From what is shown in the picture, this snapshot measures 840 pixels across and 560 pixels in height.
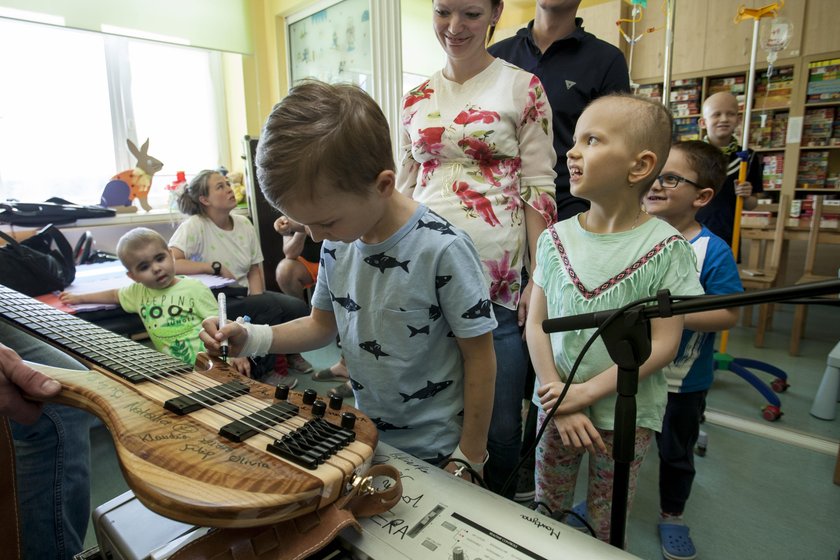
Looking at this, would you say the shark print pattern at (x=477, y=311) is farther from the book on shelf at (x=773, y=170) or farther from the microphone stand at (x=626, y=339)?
the book on shelf at (x=773, y=170)

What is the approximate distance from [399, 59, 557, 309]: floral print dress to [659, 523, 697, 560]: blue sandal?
921 mm

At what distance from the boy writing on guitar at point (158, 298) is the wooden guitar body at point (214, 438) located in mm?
1126

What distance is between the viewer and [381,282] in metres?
0.85

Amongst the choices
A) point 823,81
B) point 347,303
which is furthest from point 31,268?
point 823,81

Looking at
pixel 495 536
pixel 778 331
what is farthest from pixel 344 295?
pixel 778 331

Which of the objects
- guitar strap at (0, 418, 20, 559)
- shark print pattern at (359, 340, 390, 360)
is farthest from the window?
shark print pattern at (359, 340, 390, 360)

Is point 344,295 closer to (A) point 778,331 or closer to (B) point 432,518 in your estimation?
(B) point 432,518

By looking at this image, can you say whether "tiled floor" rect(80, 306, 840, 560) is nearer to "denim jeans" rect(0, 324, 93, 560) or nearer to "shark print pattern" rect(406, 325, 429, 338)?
"denim jeans" rect(0, 324, 93, 560)

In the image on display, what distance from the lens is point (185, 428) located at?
58 centimetres

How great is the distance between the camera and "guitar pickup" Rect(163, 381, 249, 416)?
62 cm

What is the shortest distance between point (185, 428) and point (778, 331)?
3.82 metres

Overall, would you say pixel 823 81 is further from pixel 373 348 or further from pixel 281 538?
pixel 281 538

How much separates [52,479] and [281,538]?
2.78ft

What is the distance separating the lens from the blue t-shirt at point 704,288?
1289mm
